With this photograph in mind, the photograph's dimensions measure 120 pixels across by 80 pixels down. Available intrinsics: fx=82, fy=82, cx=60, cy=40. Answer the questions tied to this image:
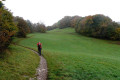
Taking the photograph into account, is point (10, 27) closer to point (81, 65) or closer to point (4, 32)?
point (4, 32)

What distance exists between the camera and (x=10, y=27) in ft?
34.5

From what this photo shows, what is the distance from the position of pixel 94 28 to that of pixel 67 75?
49.7 m

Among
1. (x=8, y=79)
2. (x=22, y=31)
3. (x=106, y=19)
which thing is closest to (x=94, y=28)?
(x=106, y=19)

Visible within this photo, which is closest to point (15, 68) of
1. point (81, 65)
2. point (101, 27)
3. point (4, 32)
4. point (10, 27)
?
point (4, 32)

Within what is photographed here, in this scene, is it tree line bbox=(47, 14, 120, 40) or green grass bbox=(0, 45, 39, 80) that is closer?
green grass bbox=(0, 45, 39, 80)

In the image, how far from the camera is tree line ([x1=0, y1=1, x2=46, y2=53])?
26.1 ft

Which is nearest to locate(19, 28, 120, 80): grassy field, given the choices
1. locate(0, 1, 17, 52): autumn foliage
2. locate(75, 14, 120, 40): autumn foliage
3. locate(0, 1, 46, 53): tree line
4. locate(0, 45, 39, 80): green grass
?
locate(0, 45, 39, 80): green grass

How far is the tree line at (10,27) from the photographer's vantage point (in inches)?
313

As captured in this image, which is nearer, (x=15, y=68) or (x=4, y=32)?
(x=15, y=68)

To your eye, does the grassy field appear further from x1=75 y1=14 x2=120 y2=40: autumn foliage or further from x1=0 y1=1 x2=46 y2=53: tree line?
x1=75 y1=14 x2=120 y2=40: autumn foliage

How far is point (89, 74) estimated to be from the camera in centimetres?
674

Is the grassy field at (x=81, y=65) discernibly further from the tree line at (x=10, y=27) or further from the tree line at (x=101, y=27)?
the tree line at (x=101, y=27)

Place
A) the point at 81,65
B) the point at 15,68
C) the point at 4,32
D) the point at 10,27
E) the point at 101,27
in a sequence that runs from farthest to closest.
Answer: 1. the point at 101,27
2. the point at 10,27
3. the point at 81,65
4. the point at 4,32
5. the point at 15,68

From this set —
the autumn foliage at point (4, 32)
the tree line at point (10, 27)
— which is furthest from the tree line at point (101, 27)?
the autumn foliage at point (4, 32)
